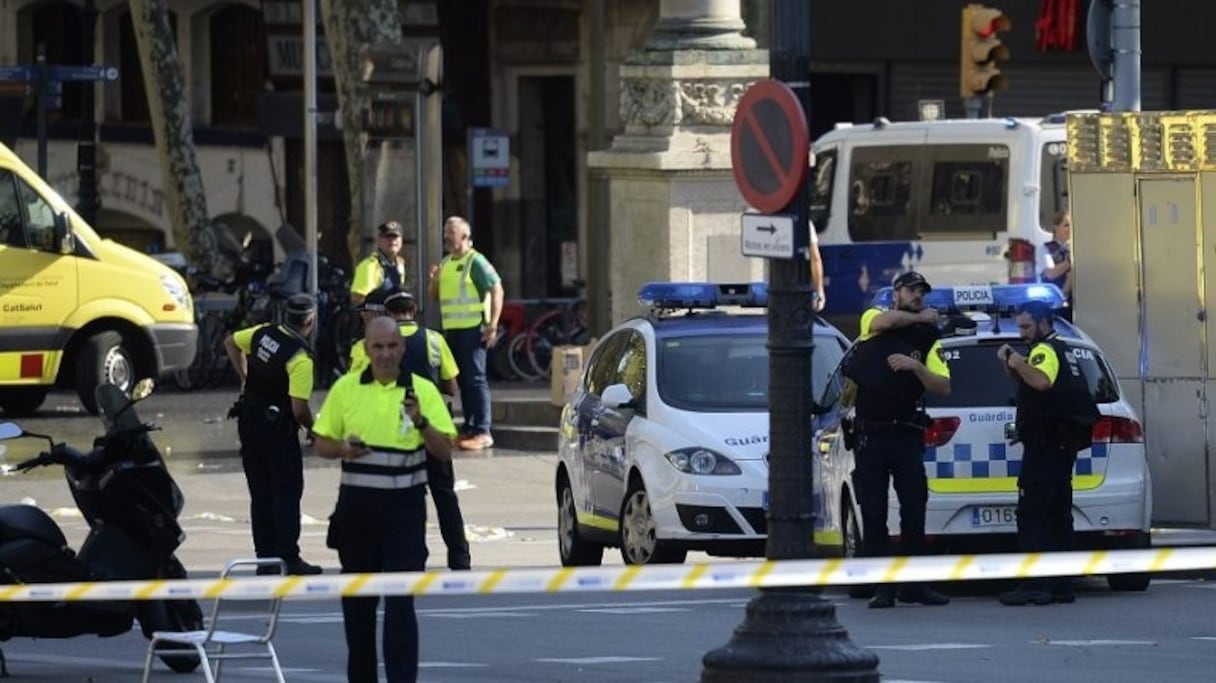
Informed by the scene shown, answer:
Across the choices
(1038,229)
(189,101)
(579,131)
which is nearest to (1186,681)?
(1038,229)

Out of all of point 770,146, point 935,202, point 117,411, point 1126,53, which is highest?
point 1126,53

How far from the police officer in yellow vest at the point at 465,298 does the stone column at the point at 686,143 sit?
60.8 inches

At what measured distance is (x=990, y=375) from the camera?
16.4 metres

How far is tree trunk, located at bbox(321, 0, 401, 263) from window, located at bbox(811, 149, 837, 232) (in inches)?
235

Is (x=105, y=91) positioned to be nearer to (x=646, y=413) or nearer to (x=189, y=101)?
(x=189, y=101)

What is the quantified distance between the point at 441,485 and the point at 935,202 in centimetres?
1224

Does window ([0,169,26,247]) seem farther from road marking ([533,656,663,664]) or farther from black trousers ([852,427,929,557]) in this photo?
road marking ([533,656,663,664])

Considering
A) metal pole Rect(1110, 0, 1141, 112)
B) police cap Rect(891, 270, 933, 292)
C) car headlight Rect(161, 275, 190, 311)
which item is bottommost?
car headlight Rect(161, 275, 190, 311)

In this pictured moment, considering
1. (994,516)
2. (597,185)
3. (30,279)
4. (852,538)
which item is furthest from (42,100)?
(994,516)

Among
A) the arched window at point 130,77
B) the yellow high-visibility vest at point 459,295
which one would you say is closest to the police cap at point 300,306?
the yellow high-visibility vest at point 459,295

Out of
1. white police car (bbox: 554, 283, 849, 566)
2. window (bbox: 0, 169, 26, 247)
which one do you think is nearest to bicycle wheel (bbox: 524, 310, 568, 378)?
window (bbox: 0, 169, 26, 247)

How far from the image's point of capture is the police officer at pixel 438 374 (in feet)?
52.7

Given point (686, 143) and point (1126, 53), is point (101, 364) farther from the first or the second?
point (1126, 53)

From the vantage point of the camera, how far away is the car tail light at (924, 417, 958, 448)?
16016mm
